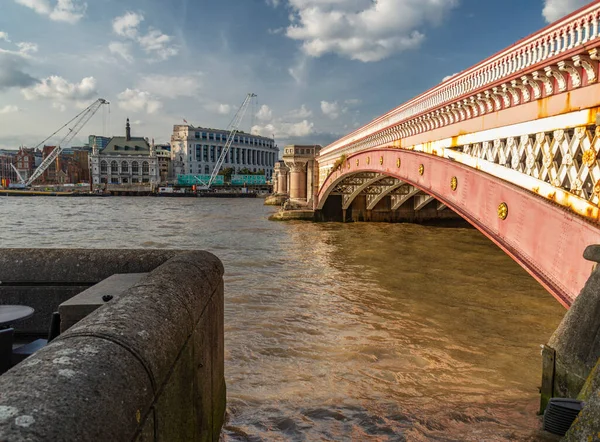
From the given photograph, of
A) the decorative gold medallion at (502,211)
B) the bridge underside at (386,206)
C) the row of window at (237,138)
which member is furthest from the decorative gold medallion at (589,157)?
the row of window at (237,138)

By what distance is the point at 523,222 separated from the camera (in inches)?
305

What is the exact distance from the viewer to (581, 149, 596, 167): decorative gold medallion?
618 centimetres

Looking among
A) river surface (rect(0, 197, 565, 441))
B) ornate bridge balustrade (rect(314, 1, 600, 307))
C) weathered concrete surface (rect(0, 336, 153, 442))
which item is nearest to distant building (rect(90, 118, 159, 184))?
river surface (rect(0, 197, 565, 441))

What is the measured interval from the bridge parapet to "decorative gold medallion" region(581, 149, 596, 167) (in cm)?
107

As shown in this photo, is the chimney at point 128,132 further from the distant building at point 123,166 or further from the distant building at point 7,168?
the distant building at point 7,168

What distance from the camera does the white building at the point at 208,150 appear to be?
152 m

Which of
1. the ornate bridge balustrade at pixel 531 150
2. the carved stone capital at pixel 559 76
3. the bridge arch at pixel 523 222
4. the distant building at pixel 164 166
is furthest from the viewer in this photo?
the distant building at pixel 164 166

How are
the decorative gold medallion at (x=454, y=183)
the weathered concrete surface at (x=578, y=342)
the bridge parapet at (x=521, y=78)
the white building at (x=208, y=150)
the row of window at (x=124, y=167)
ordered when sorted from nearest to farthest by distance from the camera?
1. the weathered concrete surface at (x=578, y=342)
2. the bridge parapet at (x=521, y=78)
3. the decorative gold medallion at (x=454, y=183)
4. the row of window at (x=124, y=167)
5. the white building at (x=208, y=150)

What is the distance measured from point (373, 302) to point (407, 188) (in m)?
20.9

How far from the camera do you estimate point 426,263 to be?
1697 cm

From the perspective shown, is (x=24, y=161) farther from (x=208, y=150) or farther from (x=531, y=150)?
(x=531, y=150)

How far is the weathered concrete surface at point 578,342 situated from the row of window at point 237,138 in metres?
158

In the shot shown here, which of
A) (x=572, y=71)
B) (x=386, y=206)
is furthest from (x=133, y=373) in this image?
(x=386, y=206)

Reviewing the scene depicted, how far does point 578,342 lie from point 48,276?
515cm
